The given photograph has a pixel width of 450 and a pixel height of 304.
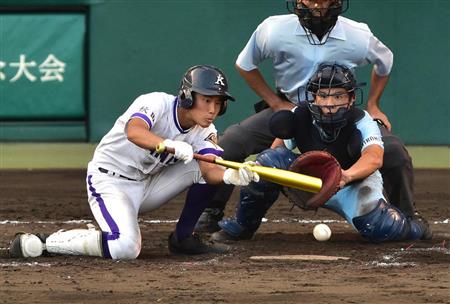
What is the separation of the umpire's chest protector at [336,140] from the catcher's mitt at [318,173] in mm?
264

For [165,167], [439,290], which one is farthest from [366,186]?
[439,290]

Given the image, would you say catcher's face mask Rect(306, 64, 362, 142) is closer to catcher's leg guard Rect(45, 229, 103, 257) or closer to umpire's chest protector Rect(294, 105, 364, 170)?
umpire's chest protector Rect(294, 105, 364, 170)

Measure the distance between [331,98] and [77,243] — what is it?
1690 mm

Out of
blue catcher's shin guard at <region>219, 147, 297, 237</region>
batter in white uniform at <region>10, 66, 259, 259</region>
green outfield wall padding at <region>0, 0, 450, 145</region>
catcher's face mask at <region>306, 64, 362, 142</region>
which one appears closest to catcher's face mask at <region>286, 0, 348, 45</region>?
catcher's face mask at <region>306, 64, 362, 142</region>

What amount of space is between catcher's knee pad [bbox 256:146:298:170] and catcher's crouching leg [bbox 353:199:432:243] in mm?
514

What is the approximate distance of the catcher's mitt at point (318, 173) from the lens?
701 centimetres

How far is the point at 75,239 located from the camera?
6.84m

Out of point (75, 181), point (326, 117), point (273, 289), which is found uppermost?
point (326, 117)

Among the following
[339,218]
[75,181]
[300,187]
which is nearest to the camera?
[300,187]

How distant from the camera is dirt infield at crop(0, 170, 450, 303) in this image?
567 cm

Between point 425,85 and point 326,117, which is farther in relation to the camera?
point 425,85

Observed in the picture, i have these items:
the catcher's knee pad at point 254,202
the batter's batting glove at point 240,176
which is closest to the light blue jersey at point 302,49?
the catcher's knee pad at point 254,202

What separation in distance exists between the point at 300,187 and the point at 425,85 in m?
6.63

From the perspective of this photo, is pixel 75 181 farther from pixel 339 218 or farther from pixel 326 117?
pixel 326 117
